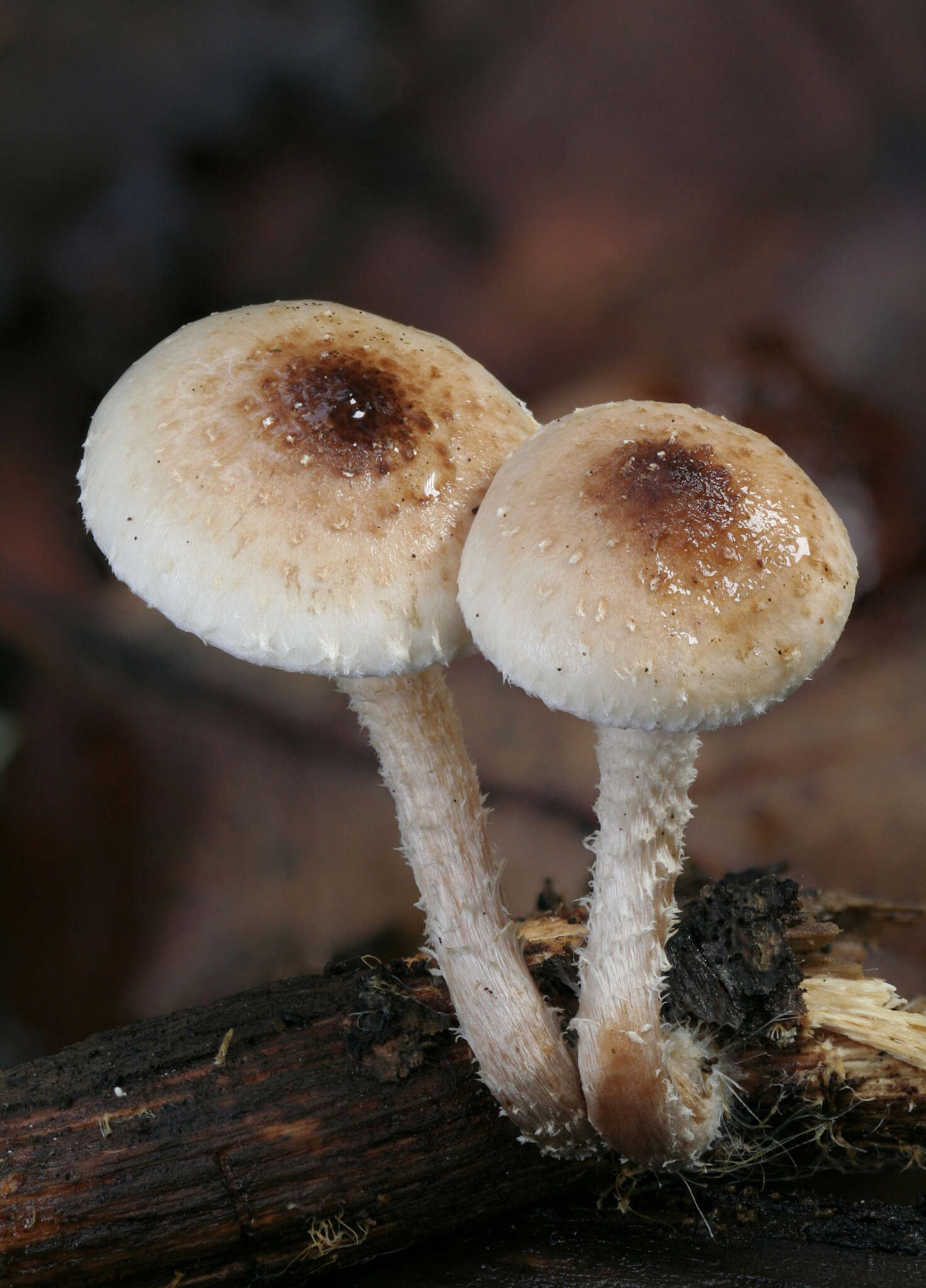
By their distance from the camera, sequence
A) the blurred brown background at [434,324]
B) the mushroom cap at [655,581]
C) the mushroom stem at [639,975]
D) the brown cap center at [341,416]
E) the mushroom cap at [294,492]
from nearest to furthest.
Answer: the mushroom cap at [655,581], the mushroom cap at [294,492], the brown cap center at [341,416], the mushroom stem at [639,975], the blurred brown background at [434,324]

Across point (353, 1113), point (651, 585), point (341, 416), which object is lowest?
point (353, 1113)

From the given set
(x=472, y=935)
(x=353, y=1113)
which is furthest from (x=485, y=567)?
(x=353, y=1113)

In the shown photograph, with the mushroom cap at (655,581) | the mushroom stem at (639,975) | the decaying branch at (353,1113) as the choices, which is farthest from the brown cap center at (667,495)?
the decaying branch at (353,1113)

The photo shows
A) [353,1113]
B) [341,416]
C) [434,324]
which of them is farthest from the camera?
[434,324]

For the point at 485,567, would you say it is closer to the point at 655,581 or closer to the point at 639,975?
the point at 655,581

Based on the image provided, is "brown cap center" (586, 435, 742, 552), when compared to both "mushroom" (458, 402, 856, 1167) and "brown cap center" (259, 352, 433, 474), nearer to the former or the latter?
"mushroom" (458, 402, 856, 1167)

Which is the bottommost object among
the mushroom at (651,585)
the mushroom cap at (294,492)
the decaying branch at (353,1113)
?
the decaying branch at (353,1113)

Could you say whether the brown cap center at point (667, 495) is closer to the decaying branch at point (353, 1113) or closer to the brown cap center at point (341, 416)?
the brown cap center at point (341, 416)

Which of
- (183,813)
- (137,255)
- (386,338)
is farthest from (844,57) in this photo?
(183,813)
